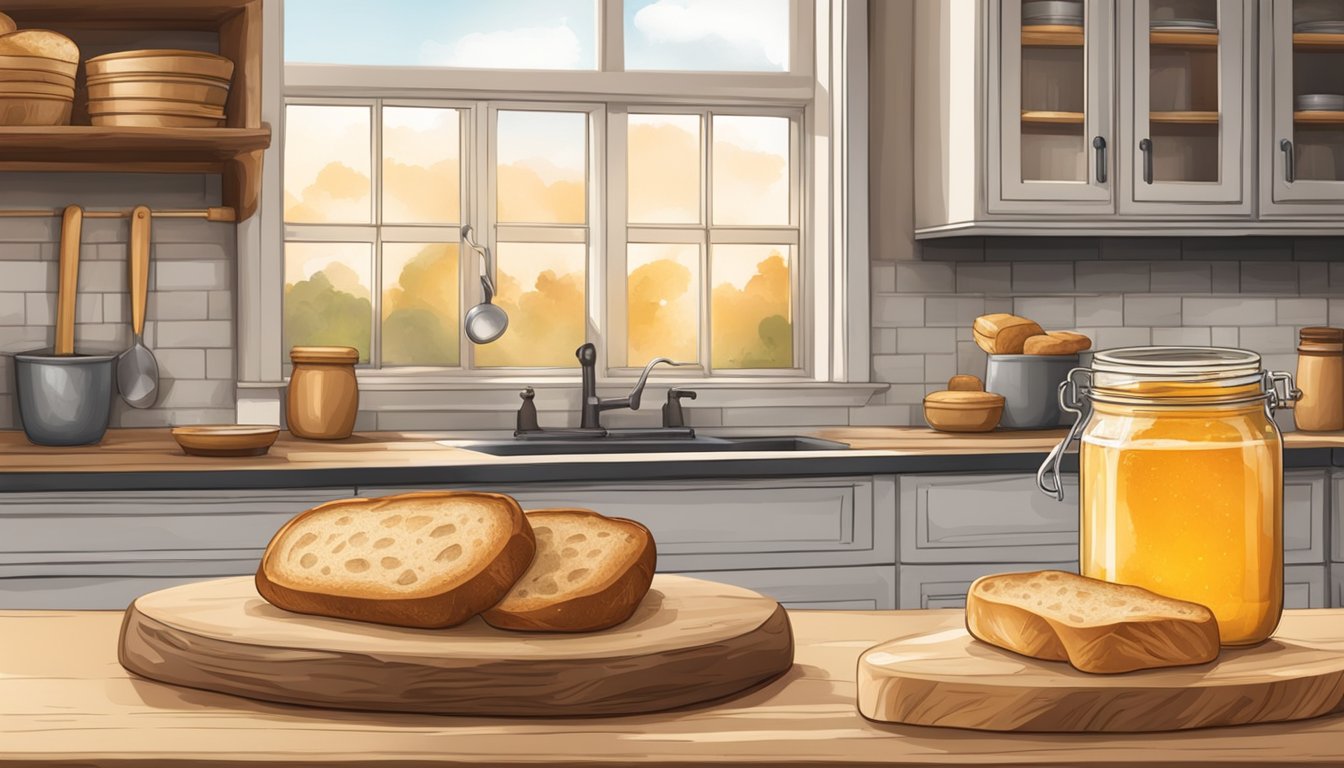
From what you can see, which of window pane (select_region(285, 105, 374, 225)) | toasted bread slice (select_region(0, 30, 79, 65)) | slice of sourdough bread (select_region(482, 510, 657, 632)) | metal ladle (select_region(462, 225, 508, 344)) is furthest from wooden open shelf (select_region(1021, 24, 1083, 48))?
slice of sourdough bread (select_region(482, 510, 657, 632))

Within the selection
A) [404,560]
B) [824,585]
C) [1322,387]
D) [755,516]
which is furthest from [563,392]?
[404,560]

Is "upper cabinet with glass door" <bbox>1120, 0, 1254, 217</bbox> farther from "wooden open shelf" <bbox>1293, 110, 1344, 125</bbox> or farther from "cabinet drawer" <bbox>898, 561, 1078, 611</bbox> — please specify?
"cabinet drawer" <bbox>898, 561, 1078, 611</bbox>

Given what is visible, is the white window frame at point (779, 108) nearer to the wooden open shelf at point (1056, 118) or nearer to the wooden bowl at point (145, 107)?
the wooden bowl at point (145, 107)

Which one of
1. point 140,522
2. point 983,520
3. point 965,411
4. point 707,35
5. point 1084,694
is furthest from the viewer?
point 707,35

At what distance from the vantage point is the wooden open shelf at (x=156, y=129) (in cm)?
296

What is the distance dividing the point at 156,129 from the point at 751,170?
1618 millimetres

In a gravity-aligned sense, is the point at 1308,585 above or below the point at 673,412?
below

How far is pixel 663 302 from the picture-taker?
12.0ft

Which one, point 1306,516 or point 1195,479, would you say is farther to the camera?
point 1306,516

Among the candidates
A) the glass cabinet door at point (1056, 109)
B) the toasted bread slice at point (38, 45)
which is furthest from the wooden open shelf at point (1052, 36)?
the toasted bread slice at point (38, 45)

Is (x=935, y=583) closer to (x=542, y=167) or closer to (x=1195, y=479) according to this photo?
(x=542, y=167)

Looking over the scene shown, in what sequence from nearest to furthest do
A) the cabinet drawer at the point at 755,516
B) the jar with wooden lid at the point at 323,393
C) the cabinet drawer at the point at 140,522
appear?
the cabinet drawer at the point at 140,522, the cabinet drawer at the point at 755,516, the jar with wooden lid at the point at 323,393

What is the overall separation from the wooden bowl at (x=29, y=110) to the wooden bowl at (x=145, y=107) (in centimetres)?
9

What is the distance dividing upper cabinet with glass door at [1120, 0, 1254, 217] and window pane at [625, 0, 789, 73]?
3.34ft
